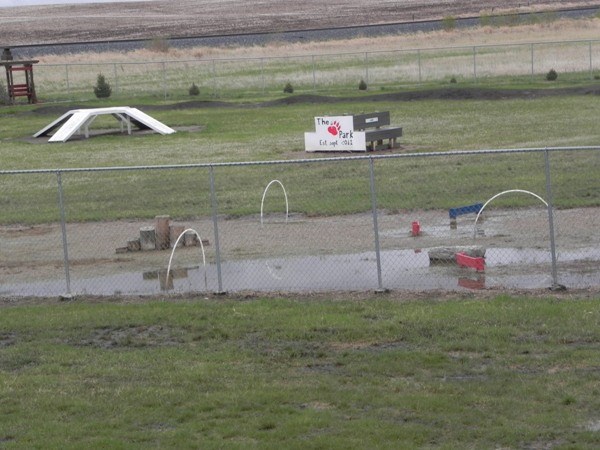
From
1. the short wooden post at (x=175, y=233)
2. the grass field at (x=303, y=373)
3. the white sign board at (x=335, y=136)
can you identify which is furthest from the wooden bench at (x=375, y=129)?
the grass field at (x=303, y=373)

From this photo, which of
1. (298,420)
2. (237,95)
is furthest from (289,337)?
(237,95)

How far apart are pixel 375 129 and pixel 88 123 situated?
39.3 feet

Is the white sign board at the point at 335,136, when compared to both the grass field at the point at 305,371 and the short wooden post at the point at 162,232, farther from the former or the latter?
the short wooden post at the point at 162,232

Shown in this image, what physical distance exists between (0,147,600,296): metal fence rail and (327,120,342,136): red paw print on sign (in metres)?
3.19

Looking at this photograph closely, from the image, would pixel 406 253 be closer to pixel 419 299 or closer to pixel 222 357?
pixel 419 299

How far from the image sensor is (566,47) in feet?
209

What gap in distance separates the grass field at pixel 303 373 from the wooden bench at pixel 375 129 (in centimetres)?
1625

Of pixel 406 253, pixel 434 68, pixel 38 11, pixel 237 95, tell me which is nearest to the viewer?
pixel 406 253

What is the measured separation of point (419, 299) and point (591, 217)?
6430 mm

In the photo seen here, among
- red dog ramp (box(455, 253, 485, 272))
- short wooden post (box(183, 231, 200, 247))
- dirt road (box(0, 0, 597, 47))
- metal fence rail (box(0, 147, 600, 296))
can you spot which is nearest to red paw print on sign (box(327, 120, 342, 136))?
metal fence rail (box(0, 147, 600, 296))

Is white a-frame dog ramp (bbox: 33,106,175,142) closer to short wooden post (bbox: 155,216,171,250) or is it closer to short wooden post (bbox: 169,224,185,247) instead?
short wooden post (bbox: 169,224,185,247)

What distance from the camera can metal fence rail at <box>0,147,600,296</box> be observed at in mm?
16516

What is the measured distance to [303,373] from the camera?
11.7m

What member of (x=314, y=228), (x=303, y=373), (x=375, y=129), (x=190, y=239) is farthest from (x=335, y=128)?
(x=303, y=373)
